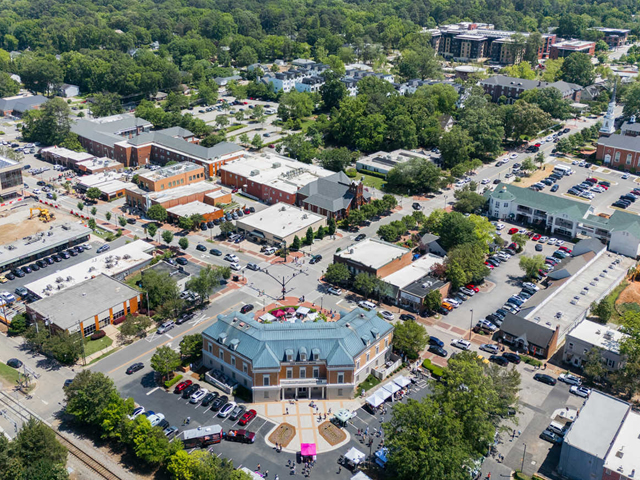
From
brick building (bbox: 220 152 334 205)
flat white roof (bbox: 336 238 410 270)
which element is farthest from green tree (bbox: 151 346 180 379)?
brick building (bbox: 220 152 334 205)

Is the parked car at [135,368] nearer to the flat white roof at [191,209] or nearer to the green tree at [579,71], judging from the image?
the flat white roof at [191,209]

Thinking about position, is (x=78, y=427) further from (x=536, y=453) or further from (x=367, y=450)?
(x=536, y=453)

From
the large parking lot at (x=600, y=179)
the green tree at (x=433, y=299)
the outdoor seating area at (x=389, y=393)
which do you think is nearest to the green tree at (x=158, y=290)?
the outdoor seating area at (x=389, y=393)

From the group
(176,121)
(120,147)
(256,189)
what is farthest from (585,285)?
(176,121)

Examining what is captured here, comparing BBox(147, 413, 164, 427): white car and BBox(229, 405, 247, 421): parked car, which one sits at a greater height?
BBox(147, 413, 164, 427): white car

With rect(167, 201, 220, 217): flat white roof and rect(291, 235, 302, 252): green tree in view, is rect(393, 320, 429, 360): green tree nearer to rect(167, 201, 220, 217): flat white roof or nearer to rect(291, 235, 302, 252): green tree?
rect(291, 235, 302, 252): green tree

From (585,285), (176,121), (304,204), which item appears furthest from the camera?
(176,121)
